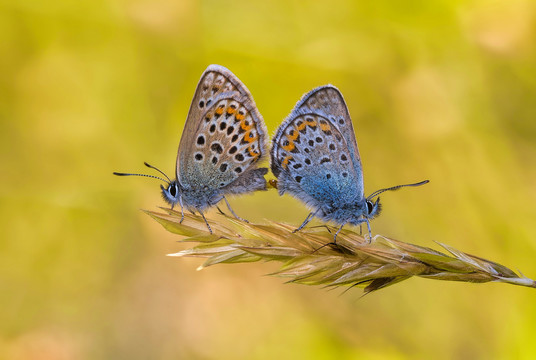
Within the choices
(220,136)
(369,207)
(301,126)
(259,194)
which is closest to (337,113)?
(301,126)

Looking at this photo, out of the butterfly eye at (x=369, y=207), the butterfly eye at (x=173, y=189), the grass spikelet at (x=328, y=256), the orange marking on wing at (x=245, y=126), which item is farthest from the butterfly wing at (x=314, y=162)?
the butterfly eye at (x=173, y=189)

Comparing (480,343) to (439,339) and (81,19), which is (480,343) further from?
(81,19)

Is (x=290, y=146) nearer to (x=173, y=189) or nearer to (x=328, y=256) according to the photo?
(x=173, y=189)

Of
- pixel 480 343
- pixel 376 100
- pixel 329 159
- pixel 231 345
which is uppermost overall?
pixel 376 100

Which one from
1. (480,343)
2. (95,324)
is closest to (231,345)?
(95,324)

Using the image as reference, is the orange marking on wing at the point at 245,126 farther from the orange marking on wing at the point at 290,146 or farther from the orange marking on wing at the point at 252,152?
the orange marking on wing at the point at 290,146

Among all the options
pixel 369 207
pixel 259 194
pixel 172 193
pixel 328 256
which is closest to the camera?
pixel 328 256
